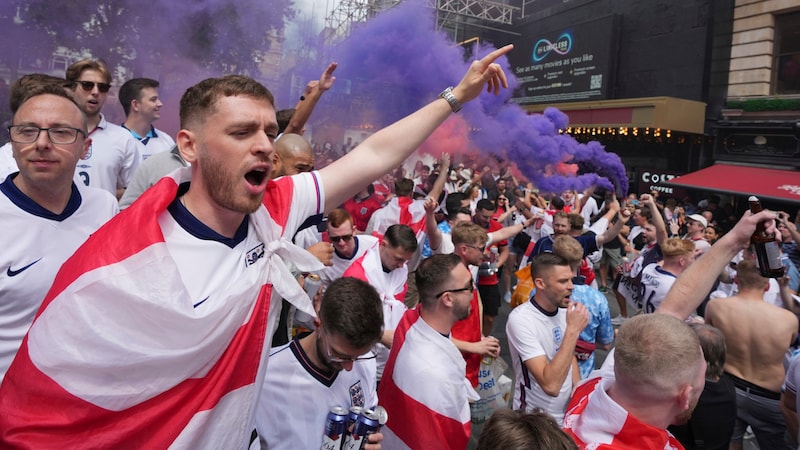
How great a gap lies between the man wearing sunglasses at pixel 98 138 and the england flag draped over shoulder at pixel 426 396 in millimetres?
2749

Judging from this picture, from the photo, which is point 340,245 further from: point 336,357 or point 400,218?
point 336,357

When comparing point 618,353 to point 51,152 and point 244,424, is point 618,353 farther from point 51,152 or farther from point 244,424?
point 51,152

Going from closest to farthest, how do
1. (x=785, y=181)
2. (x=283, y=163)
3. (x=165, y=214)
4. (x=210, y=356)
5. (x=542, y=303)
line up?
(x=210, y=356)
(x=165, y=214)
(x=283, y=163)
(x=542, y=303)
(x=785, y=181)

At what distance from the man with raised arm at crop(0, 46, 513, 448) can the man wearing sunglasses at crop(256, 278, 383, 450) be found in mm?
533

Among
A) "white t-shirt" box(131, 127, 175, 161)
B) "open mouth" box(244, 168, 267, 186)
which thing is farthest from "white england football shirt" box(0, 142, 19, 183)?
"open mouth" box(244, 168, 267, 186)

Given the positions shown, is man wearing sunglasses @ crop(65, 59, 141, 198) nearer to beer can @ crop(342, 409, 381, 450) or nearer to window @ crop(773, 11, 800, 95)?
beer can @ crop(342, 409, 381, 450)

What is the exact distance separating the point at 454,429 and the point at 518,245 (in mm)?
7223

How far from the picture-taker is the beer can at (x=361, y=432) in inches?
81.1

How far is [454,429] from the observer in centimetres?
258

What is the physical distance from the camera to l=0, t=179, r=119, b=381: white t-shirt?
2076 millimetres

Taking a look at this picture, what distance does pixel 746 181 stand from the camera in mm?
15992

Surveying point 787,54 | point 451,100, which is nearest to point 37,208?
point 451,100

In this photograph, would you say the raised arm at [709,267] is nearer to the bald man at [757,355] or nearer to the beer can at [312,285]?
the bald man at [757,355]

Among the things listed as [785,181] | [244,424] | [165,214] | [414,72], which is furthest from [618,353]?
[785,181]
